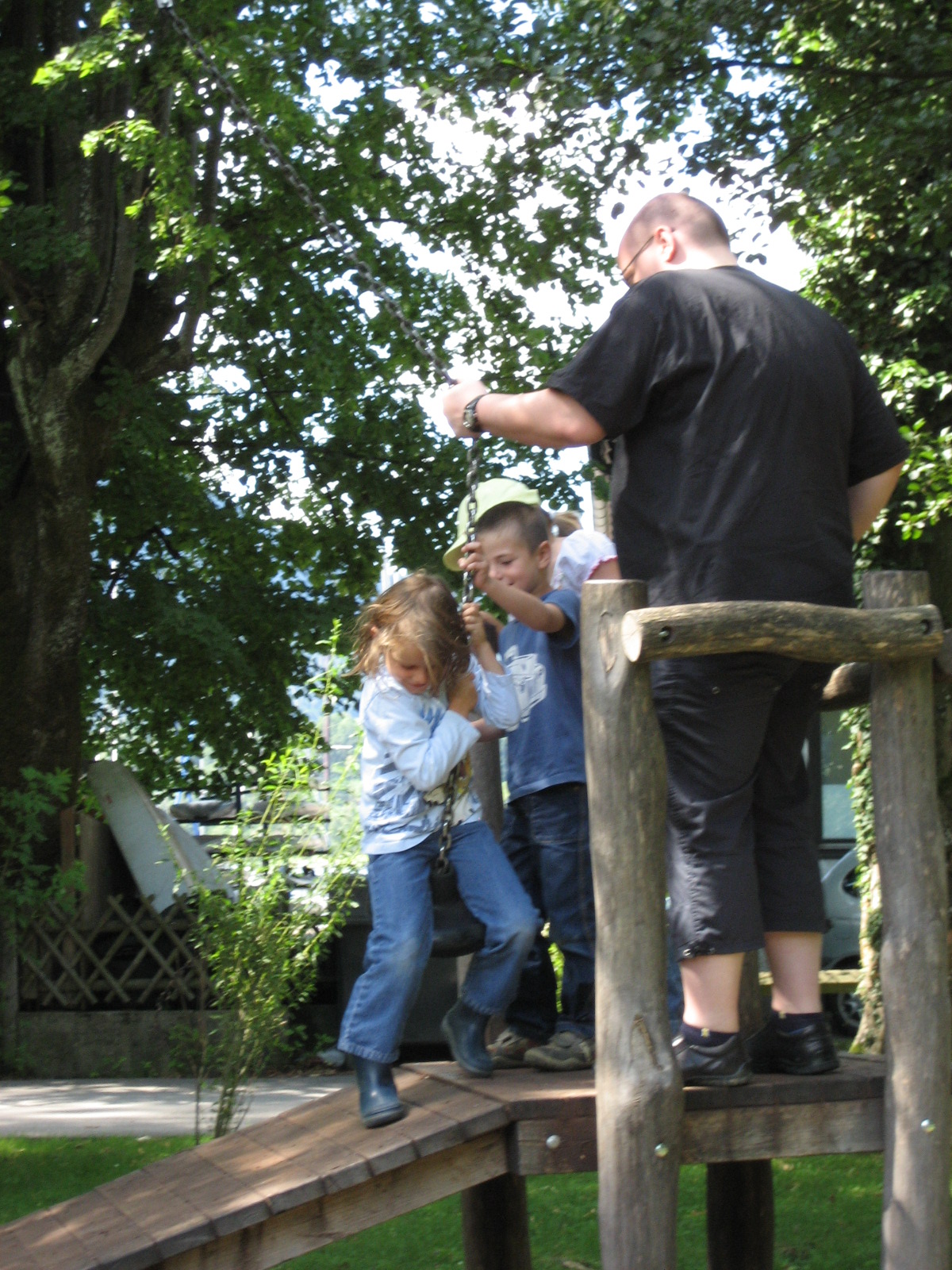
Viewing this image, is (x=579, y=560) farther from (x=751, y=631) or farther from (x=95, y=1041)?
(x=95, y=1041)

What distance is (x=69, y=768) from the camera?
36.1 feet

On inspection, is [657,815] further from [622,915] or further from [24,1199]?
[24,1199]

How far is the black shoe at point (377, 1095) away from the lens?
11.1 feet

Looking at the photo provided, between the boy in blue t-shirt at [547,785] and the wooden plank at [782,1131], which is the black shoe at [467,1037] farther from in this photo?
the wooden plank at [782,1131]

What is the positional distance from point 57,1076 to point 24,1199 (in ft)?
15.5

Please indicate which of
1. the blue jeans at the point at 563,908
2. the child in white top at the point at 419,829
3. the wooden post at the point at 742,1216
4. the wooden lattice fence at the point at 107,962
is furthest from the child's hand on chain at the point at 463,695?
the wooden lattice fence at the point at 107,962

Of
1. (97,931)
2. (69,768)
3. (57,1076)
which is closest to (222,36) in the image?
(69,768)

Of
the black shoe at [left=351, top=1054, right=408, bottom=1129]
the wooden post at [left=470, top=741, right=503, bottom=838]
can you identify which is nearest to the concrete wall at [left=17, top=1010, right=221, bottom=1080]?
the wooden post at [left=470, top=741, right=503, bottom=838]

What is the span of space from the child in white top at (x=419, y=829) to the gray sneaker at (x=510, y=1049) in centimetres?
20

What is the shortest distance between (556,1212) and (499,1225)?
1817 millimetres

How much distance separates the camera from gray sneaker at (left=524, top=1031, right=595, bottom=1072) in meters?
3.66

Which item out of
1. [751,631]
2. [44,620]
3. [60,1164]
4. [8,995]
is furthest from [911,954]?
[8,995]

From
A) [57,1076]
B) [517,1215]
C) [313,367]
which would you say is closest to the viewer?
[517,1215]

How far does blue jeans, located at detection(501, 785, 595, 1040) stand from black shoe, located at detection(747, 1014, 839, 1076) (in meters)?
0.43
